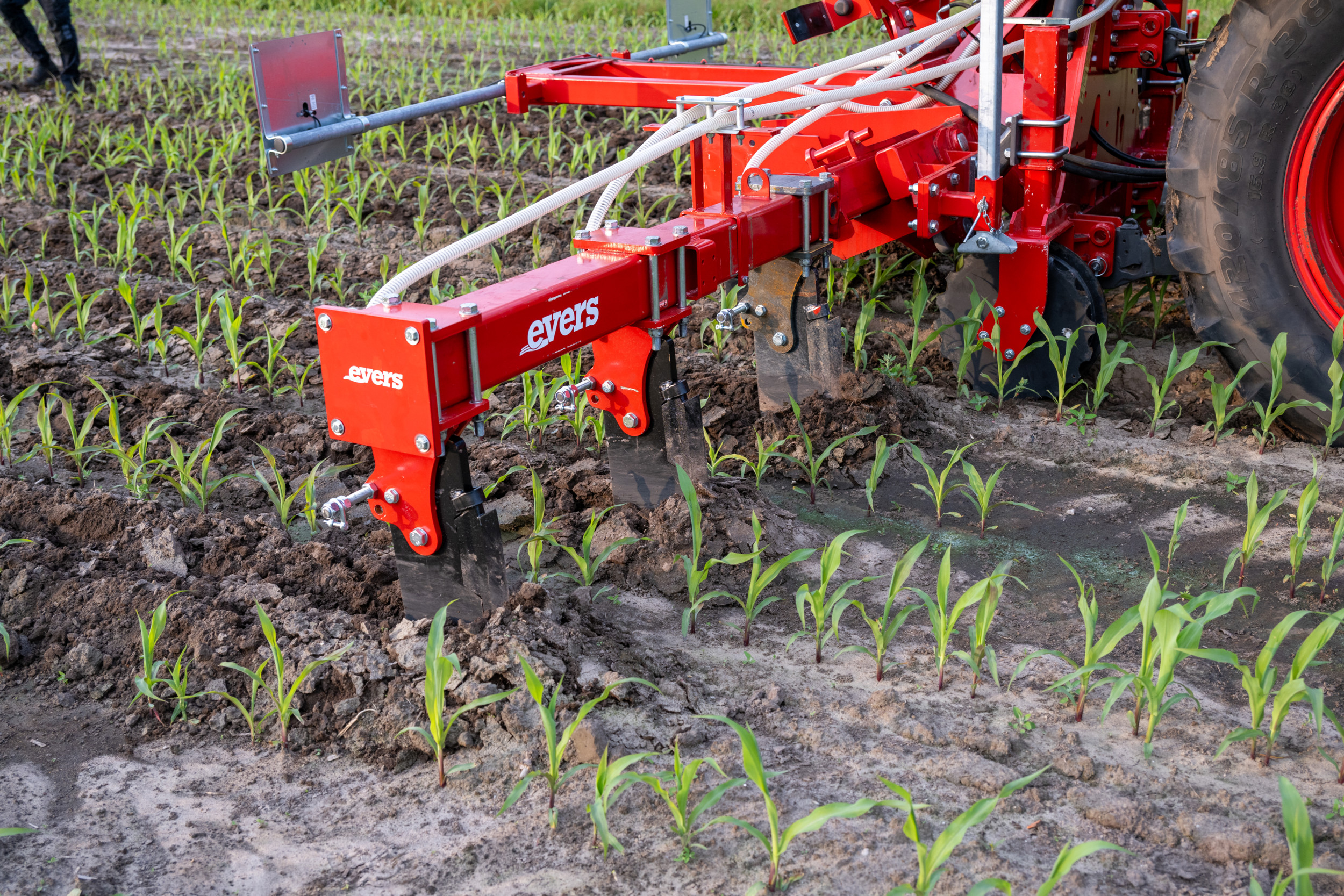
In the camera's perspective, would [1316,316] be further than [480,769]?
Yes

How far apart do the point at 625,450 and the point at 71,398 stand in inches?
71.2

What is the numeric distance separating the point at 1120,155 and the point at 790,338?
125 cm

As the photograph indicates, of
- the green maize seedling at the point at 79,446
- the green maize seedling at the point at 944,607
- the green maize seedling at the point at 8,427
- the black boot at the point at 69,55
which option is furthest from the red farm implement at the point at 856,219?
the black boot at the point at 69,55

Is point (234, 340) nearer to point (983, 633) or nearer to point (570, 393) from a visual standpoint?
point (570, 393)

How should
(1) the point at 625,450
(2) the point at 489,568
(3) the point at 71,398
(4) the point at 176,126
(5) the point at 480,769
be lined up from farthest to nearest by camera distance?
(4) the point at 176,126 < (3) the point at 71,398 < (1) the point at 625,450 < (2) the point at 489,568 < (5) the point at 480,769

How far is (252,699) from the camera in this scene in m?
2.27

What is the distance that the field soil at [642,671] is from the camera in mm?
1893

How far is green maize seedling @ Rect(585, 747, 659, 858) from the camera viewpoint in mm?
1834

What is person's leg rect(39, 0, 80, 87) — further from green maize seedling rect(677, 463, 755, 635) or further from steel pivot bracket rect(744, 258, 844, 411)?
green maize seedling rect(677, 463, 755, 635)

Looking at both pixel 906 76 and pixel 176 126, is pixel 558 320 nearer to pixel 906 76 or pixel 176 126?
Result: pixel 906 76

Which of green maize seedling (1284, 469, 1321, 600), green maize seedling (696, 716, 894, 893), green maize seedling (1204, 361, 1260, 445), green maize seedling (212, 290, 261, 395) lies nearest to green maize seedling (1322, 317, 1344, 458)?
green maize seedling (1204, 361, 1260, 445)

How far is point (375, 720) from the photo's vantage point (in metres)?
2.20

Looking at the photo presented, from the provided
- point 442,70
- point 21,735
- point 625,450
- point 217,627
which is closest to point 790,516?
point 625,450

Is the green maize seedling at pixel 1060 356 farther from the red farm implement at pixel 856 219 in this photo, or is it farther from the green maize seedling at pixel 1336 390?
the green maize seedling at pixel 1336 390
